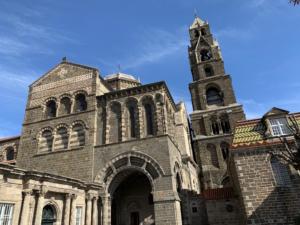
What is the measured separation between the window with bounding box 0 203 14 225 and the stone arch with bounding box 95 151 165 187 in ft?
23.0

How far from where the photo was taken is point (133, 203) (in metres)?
21.1

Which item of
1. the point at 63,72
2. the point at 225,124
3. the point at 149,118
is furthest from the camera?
the point at 225,124

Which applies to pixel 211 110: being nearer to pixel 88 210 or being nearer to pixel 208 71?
pixel 208 71

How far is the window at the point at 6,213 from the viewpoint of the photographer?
11.4 metres

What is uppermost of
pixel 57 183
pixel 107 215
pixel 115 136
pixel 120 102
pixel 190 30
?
pixel 190 30

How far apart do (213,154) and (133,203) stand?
17.7 metres

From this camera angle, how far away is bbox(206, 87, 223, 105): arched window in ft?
130

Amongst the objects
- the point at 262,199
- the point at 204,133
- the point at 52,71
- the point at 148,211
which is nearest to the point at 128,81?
the point at 52,71

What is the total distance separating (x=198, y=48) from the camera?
44.5m

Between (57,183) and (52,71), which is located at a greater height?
(52,71)

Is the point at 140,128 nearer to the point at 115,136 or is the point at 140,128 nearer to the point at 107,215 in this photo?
the point at 115,136

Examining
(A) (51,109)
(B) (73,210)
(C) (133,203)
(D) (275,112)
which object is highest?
(A) (51,109)

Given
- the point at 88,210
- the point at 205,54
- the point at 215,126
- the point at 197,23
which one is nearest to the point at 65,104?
the point at 88,210

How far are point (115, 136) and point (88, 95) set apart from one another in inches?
185
